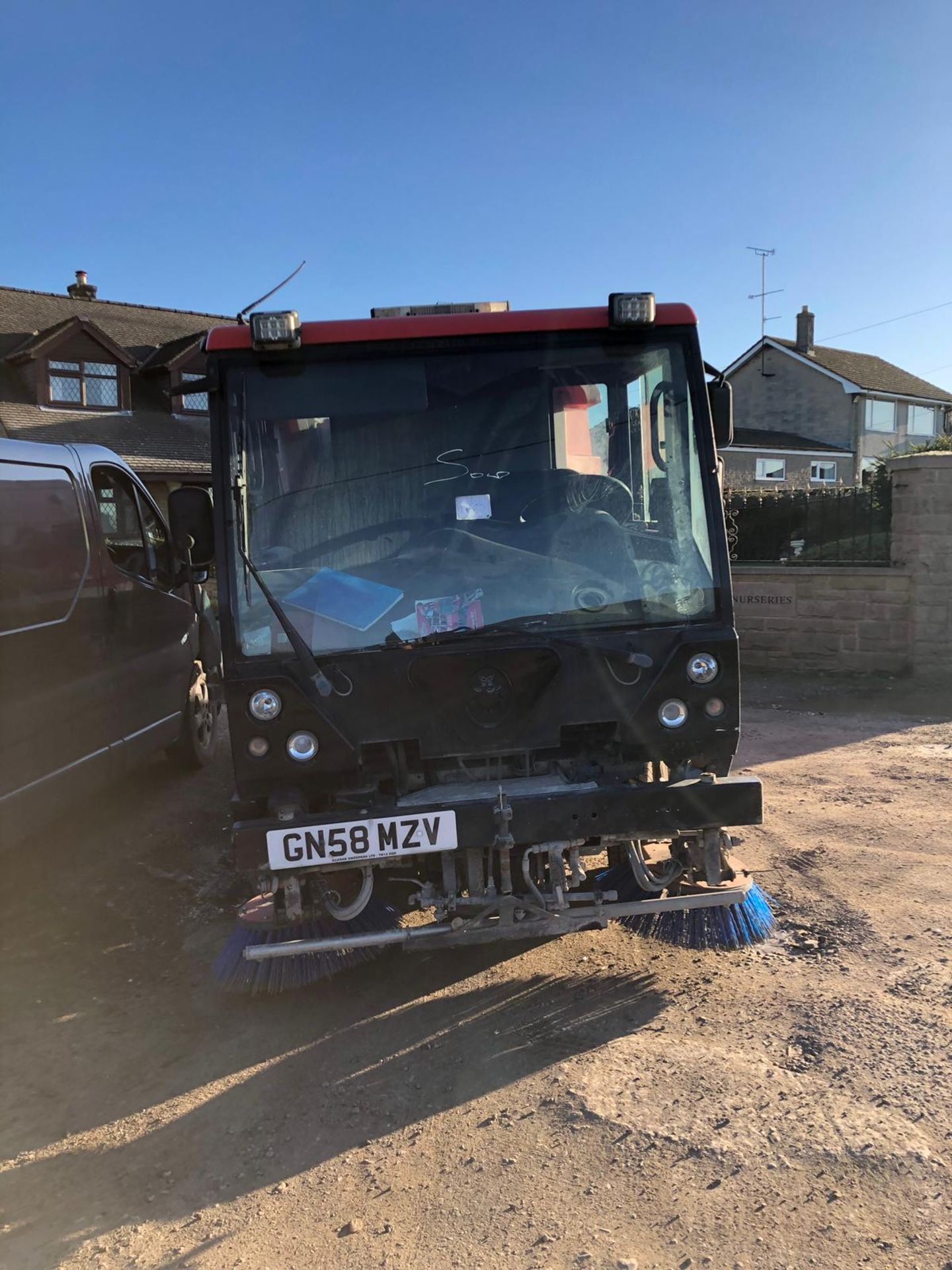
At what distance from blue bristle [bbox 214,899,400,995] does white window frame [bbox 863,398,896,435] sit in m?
34.2

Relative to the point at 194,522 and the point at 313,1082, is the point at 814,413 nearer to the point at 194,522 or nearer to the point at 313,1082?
the point at 194,522

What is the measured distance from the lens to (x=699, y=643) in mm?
3559

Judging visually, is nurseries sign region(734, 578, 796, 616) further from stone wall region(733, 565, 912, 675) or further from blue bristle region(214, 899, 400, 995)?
blue bristle region(214, 899, 400, 995)

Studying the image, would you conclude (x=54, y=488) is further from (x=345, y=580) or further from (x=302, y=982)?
(x=302, y=982)

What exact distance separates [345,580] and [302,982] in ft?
5.57

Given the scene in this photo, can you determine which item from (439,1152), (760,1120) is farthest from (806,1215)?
(439,1152)

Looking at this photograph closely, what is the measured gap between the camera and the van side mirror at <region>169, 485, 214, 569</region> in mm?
3734

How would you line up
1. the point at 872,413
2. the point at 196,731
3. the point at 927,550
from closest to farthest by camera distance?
1. the point at 196,731
2. the point at 927,550
3. the point at 872,413

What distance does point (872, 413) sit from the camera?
→ 33.8 meters

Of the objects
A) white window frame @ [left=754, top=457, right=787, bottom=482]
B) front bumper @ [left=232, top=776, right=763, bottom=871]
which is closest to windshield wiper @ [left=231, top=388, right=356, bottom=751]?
front bumper @ [left=232, top=776, right=763, bottom=871]

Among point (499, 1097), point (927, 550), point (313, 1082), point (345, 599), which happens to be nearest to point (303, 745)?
point (345, 599)

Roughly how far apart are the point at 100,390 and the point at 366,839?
2075 centimetres

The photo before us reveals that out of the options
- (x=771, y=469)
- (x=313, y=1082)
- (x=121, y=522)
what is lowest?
(x=313, y=1082)

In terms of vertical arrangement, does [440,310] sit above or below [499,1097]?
above
